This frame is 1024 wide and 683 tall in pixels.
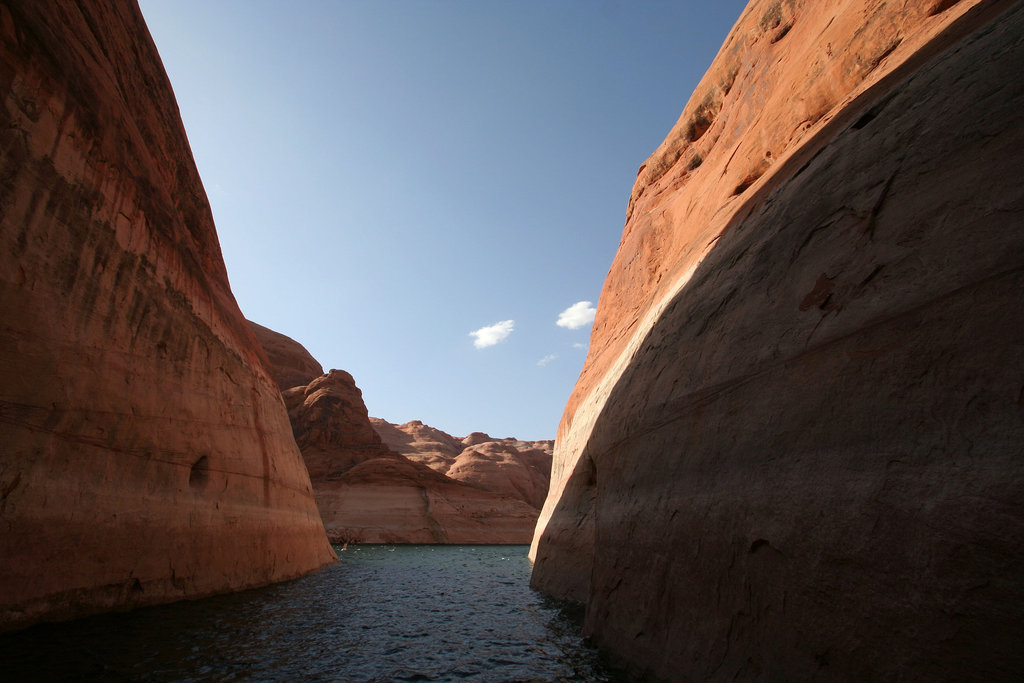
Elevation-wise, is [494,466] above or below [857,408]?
above

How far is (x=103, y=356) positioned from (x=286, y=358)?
53.5 metres

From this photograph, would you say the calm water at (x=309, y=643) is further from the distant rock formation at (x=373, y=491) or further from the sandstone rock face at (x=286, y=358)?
the sandstone rock face at (x=286, y=358)

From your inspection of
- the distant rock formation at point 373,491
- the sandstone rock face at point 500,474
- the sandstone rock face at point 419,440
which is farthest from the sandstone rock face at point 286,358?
the sandstone rock face at point 500,474

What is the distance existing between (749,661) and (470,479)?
52.9m

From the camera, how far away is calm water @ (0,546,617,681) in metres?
5.44

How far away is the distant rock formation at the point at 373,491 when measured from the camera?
128ft

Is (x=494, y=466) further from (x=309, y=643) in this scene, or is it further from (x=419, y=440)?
(x=309, y=643)

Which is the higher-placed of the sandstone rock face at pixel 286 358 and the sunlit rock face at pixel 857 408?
the sandstone rock face at pixel 286 358

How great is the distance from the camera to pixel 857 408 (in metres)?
3.57

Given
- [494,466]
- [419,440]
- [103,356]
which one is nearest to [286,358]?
[494,466]

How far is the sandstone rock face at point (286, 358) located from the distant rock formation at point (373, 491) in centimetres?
702

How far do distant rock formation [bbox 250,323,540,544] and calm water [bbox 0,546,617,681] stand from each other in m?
29.3

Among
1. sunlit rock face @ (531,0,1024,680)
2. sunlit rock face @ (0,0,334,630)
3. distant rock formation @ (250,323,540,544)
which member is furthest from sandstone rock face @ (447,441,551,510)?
sunlit rock face @ (531,0,1024,680)

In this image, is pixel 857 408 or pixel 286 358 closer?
pixel 857 408
